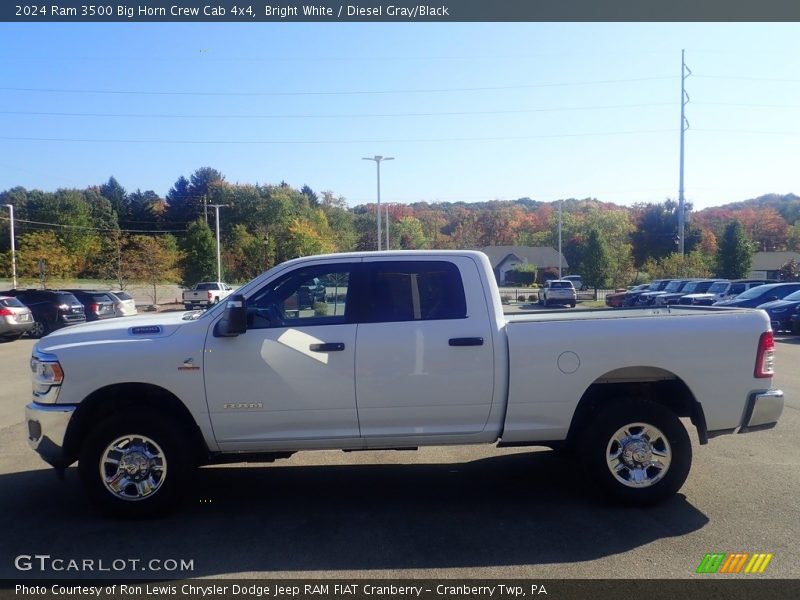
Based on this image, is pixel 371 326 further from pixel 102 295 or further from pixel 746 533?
pixel 102 295

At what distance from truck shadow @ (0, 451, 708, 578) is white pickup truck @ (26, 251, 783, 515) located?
0.33 meters

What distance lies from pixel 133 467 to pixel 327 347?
1809 mm

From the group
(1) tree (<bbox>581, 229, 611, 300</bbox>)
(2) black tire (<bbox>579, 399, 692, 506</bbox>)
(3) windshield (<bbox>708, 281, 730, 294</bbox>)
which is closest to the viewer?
(2) black tire (<bbox>579, 399, 692, 506</bbox>)

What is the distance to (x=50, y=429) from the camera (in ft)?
17.4

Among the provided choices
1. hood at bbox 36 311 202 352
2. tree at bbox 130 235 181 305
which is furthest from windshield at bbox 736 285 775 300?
tree at bbox 130 235 181 305

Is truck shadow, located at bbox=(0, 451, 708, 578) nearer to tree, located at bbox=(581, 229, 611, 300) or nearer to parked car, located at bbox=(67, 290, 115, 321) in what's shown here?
parked car, located at bbox=(67, 290, 115, 321)

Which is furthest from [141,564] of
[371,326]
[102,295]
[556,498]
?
[102,295]

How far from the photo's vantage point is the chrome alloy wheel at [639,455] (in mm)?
5512

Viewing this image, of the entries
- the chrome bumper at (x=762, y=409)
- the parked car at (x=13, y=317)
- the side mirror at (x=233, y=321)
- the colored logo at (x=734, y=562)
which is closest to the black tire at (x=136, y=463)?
the side mirror at (x=233, y=321)

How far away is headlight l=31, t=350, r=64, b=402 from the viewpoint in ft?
17.5

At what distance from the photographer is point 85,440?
17.5 feet

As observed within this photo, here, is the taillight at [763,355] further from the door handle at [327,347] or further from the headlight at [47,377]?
the headlight at [47,377]

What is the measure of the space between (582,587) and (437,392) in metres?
1.84

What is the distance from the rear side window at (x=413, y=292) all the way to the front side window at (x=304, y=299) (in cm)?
23
